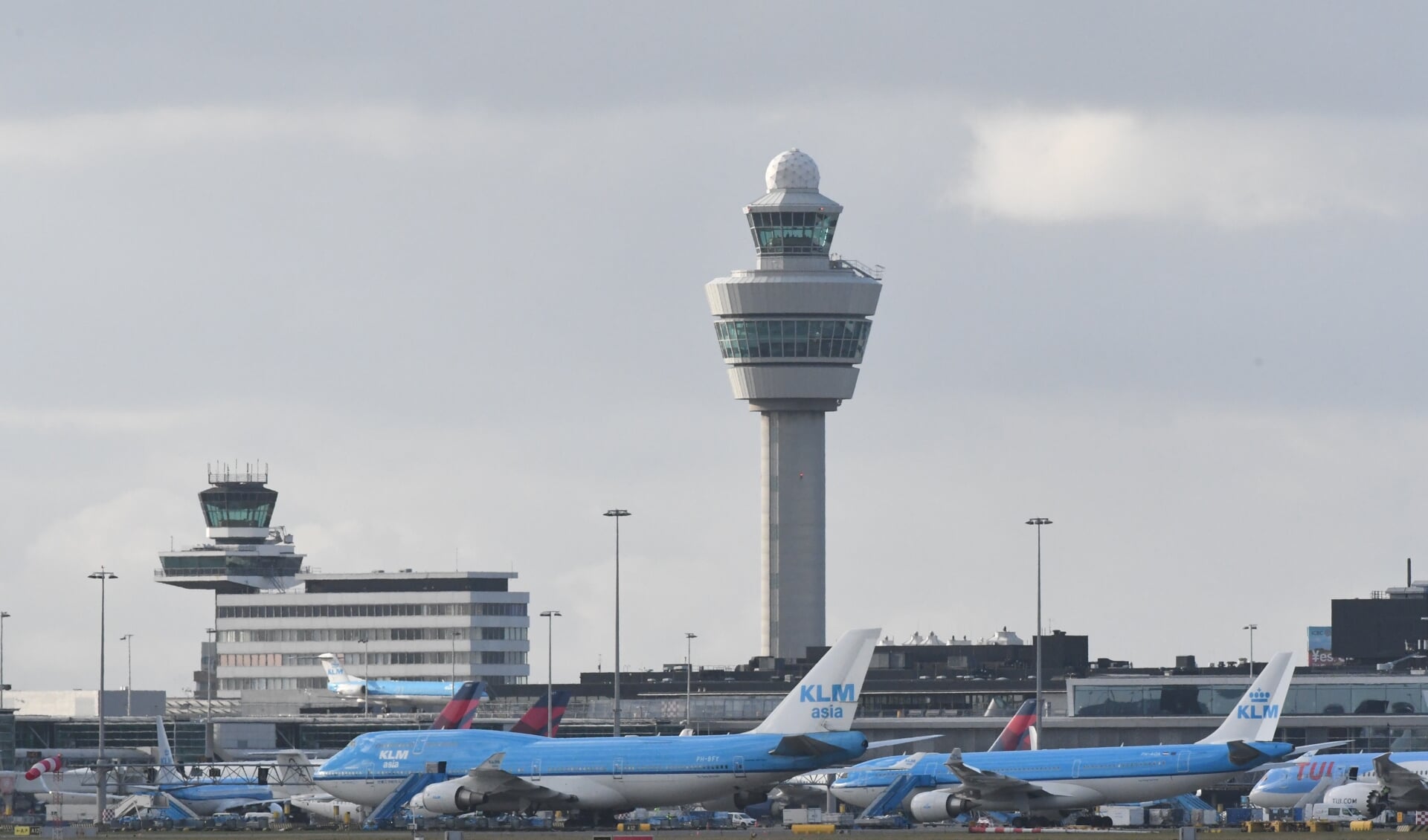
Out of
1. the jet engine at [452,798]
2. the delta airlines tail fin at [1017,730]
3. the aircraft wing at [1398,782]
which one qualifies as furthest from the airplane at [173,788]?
the aircraft wing at [1398,782]

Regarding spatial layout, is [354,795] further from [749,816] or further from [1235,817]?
[1235,817]

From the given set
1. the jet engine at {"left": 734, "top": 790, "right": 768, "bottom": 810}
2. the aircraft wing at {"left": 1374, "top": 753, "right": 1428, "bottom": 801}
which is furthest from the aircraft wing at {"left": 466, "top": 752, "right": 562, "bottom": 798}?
the aircraft wing at {"left": 1374, "top": 753, "right": 1428, "bottom": 801}

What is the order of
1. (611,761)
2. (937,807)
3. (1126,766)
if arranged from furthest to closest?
(937,807) → (1126,766) → (611,761)

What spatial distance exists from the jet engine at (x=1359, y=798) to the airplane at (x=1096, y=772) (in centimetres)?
267

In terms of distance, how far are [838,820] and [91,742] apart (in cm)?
8862

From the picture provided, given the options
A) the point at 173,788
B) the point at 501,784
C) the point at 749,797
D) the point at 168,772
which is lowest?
the point at 173,788

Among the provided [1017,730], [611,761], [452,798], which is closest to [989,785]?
[611,761]

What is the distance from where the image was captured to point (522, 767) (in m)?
109

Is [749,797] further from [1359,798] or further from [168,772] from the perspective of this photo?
[168,772]

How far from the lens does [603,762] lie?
10756cm

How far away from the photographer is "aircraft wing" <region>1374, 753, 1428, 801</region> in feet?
352

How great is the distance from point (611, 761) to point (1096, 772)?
68.1ft

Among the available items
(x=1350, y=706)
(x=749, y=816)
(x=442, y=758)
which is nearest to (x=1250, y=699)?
(x=749, y=816)

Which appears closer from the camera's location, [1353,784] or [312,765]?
[1353,784]
